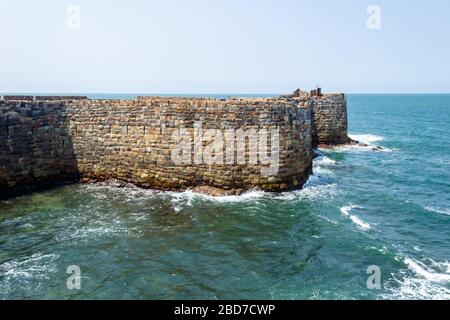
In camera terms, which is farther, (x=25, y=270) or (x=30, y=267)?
(x=30, y=267)

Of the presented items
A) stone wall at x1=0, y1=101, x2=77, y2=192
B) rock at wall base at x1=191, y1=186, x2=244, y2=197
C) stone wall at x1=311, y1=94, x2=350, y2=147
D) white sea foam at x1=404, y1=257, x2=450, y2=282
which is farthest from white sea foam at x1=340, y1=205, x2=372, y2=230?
stone wall at x1=311, y1=94, x2=350, y2=147

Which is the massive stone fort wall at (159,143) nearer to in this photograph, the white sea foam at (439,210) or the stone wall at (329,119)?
the white sea foam at (439,210)

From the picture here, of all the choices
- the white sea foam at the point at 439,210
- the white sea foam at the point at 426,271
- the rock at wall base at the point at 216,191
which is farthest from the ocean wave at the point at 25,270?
the white sea foam at the point at 439,210

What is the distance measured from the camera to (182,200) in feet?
59.0

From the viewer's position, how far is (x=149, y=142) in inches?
771

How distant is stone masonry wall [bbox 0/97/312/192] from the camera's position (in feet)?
60.6

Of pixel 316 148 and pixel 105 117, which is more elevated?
pixel 105 117

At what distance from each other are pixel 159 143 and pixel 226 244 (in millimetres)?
7689

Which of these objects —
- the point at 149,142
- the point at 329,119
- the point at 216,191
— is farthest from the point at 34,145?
the point at 329,119

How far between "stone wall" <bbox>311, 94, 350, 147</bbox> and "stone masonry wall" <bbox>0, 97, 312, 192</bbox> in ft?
45.8

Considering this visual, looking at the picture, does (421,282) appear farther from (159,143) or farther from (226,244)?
(159,143)

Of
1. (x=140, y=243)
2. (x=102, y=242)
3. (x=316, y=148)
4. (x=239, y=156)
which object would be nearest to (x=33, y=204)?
(x=102, y=242)

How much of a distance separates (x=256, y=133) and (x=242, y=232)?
559cm

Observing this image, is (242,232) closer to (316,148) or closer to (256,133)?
(256,133)
